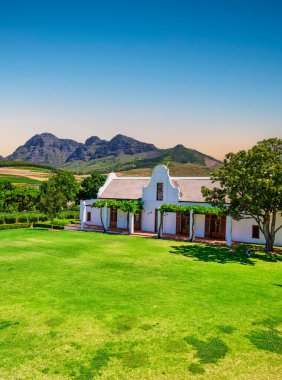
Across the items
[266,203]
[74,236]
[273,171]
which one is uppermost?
[273,171]

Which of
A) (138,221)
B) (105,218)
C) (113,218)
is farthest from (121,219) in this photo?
(105,218)

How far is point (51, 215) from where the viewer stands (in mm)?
42344

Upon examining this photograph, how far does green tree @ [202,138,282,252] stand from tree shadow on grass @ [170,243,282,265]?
2353 millimetres

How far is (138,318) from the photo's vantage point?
13.1 meters

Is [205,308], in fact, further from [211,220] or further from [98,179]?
[98,179]

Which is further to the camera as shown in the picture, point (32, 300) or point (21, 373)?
point (32, 300)

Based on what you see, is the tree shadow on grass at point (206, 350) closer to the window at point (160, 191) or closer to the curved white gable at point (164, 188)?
the curved white gable at point (164, 188)

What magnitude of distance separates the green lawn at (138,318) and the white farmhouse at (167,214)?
9.76 metres

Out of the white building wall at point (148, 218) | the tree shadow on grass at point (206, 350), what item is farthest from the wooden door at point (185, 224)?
the tree shadow on grass at point (206, 350)

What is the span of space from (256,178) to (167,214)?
14.6 metres

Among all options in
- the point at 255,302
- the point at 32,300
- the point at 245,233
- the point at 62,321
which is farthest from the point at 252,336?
the point at 245,233

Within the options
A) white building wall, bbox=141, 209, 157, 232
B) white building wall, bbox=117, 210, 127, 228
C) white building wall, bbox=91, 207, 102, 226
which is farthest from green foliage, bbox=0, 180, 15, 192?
white building wall, bbox=141, 209, 157, 232

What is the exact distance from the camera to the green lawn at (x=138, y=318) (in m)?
9.66

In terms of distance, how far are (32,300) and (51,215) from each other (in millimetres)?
28189
